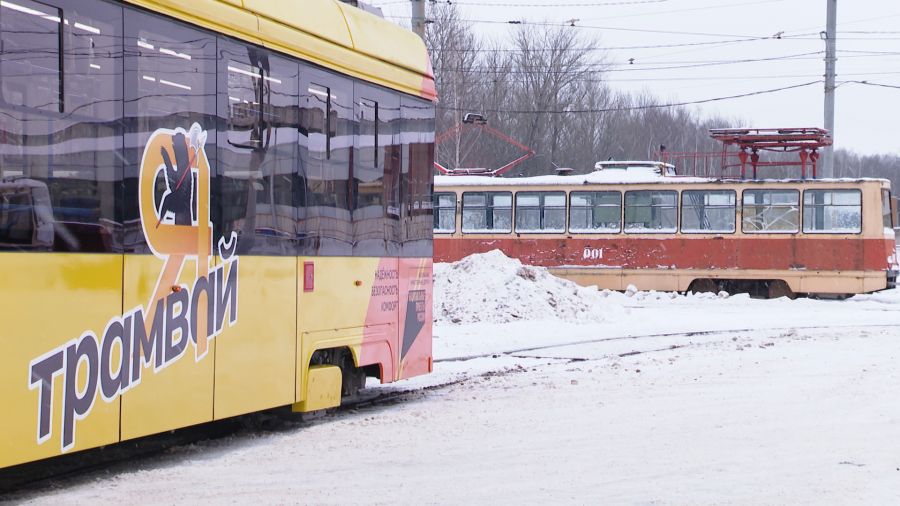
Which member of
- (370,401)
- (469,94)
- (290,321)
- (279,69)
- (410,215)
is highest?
(469,94)

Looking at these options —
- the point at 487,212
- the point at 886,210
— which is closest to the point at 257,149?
the point at 487,212

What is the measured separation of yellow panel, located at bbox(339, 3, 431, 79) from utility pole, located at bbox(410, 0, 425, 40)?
7853 mm

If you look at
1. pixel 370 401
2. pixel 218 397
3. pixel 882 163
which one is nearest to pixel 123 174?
pixel 218 397

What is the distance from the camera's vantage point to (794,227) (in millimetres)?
27984

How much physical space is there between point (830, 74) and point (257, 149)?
86.9ft

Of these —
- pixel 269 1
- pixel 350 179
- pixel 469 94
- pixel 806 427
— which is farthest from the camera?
pixel 469 94

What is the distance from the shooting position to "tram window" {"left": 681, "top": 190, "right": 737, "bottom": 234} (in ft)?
A: 93.8

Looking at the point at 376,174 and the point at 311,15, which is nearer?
the point at 311,15

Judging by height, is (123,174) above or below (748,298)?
above

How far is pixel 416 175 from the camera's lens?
1108 cm

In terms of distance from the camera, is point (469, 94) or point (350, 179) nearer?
point (350, 179)

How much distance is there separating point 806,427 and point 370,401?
407cm

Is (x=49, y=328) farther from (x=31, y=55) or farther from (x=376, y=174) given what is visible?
(x=376, y=174)

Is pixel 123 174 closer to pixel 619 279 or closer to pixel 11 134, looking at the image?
pixel 11 134
